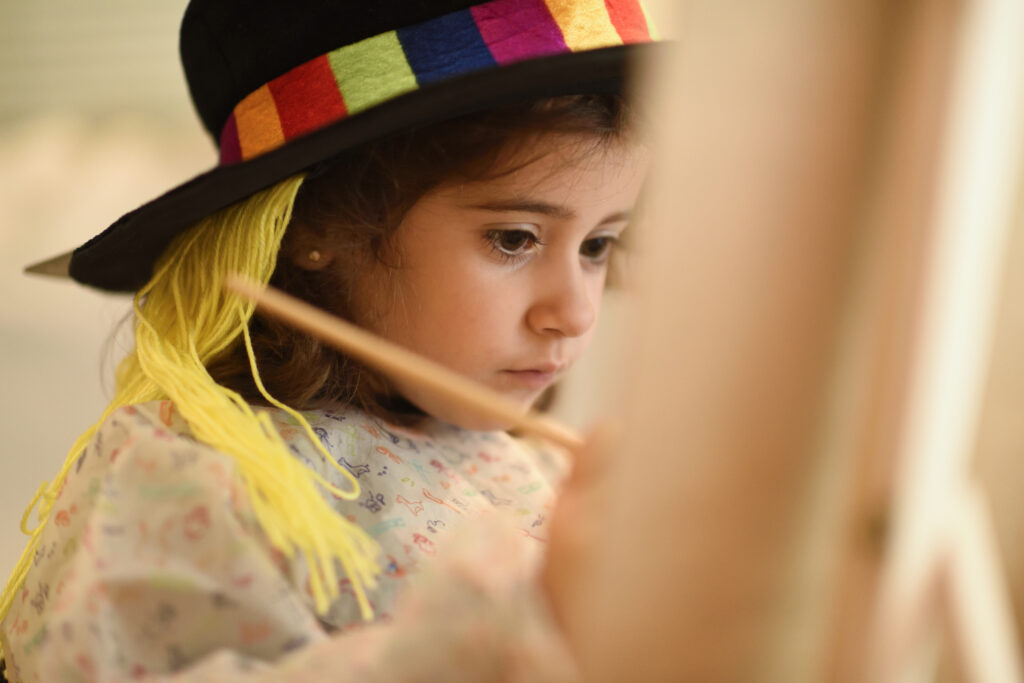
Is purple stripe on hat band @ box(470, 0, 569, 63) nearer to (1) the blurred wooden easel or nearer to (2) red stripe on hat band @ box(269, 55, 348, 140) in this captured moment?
(2) red stripe on hat band @ box(269, 55, 348, 140)

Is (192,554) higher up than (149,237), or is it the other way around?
(149,237)

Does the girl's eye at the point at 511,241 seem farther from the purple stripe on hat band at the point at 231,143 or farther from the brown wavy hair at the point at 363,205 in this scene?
the purple stripe on hat band at the point at 231,143

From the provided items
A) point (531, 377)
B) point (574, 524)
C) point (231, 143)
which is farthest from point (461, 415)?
point (574, 524)

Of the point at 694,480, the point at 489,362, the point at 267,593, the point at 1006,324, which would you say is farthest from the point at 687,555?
the point at 489,362

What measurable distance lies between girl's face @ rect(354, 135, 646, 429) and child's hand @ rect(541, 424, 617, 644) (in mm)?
309

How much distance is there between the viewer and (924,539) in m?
0.26

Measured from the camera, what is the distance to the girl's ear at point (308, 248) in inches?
28.2

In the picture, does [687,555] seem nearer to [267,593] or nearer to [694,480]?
[694,480]

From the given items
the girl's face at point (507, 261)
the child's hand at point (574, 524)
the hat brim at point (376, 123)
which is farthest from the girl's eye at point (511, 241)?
the child's hand at point (574, 524)

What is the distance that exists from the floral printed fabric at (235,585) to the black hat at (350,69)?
0.50ft

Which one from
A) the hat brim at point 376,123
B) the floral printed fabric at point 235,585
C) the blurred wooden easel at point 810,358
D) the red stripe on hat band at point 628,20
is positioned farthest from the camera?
the red stripe on hat band at point 628,20

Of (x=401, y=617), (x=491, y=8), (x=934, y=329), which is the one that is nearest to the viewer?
(x=934, y=329)

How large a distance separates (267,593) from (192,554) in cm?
5

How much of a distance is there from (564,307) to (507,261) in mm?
56
